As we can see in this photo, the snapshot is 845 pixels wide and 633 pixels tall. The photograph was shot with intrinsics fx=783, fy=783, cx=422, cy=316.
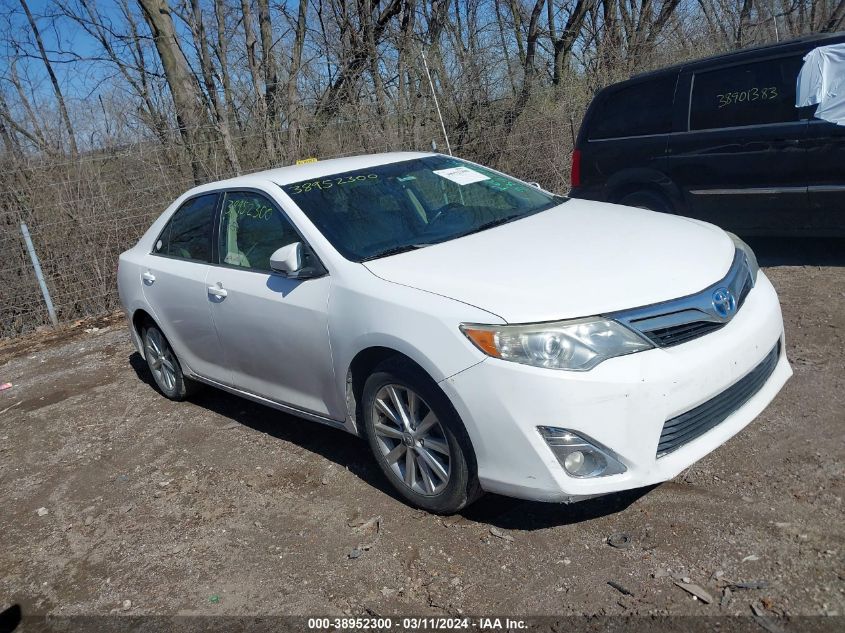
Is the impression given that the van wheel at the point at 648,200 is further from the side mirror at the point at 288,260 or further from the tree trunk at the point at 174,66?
the tree trunk at the point at 174,66

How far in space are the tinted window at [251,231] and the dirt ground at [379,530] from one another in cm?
117

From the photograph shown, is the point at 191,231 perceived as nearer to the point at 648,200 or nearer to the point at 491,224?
the point at 491,224

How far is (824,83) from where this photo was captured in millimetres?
6004

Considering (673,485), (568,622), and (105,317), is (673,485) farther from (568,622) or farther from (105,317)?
(105,317)

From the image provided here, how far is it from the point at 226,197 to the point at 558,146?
8.01 m

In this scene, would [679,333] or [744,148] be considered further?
[744,148]

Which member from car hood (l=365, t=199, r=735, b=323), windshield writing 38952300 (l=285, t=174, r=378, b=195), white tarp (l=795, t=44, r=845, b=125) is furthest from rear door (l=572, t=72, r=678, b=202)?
windshield writing 38952300 (l=285, t=174, r=378, b=195)

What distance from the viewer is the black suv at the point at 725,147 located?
6.10 metres

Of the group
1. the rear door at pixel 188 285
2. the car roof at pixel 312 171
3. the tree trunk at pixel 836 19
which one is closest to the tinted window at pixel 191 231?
the rear door at pixel 188 285

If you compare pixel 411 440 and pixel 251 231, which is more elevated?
pixel 251 231

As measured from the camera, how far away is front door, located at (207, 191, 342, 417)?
3947 millimetres

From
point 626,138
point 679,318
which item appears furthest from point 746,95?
point 679,318

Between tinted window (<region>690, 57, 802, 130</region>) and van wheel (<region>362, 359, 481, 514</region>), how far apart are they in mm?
4449

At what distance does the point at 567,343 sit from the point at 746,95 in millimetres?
4487
